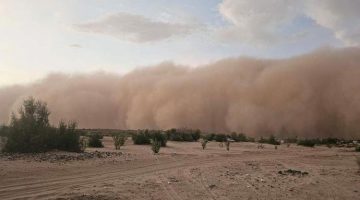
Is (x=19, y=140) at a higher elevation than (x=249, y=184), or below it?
higher

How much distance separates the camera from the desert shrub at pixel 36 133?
53.0 ft

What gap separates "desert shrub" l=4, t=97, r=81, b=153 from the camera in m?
16.1

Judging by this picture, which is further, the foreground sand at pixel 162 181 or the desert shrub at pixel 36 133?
the desert shrub at pixel 36 133

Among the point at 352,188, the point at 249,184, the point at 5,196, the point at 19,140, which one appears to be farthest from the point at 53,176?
the point at 352,188

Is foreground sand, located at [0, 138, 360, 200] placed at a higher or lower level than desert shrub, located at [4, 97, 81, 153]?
lower

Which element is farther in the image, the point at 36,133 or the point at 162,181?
the point at 36,133

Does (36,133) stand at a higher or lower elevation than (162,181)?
higher

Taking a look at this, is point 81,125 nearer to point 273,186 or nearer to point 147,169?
point 147,169

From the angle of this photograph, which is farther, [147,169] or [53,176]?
[147,169]

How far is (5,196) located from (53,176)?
8.83 feet

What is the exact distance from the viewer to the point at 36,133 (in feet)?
55.4

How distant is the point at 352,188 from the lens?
10742mm

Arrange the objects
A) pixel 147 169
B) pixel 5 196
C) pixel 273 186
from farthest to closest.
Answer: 1. pixel 147 169
2. pixel 273 186
3. pixel 5 196

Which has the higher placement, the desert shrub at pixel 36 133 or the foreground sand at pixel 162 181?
the desert shrub at pixel 36 133
